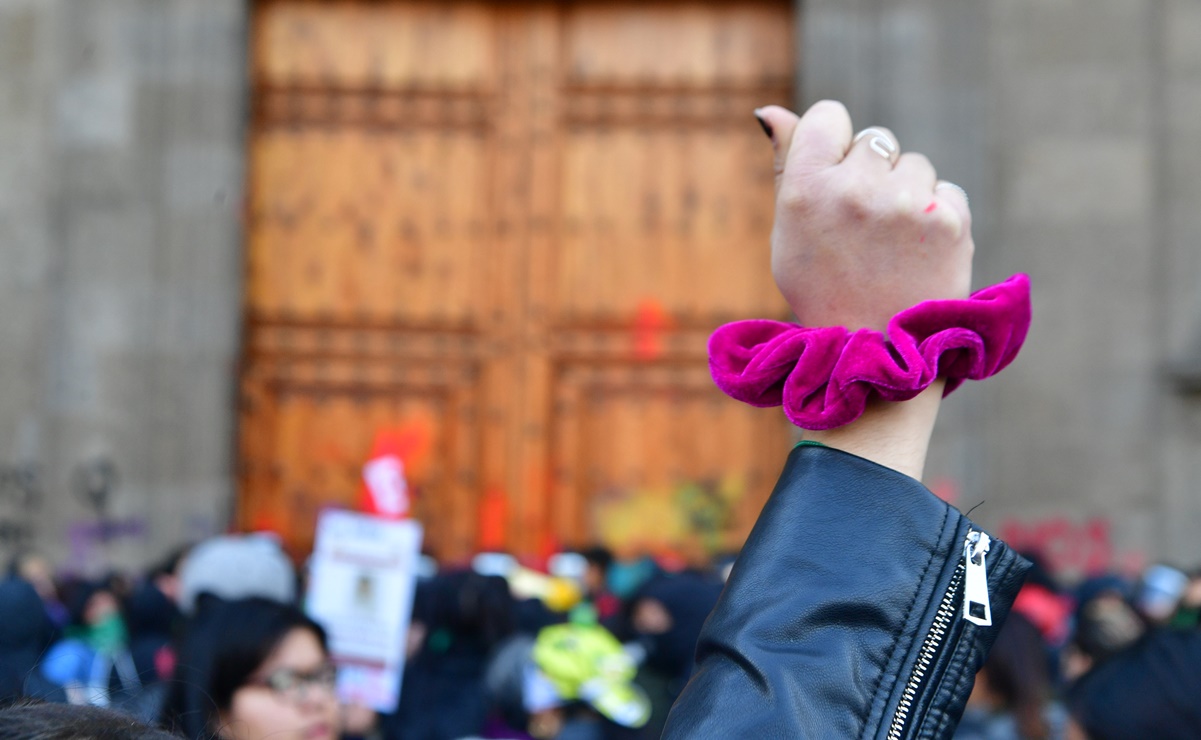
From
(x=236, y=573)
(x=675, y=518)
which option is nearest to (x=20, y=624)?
(x=236, y=573)

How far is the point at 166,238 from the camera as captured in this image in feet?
27.1

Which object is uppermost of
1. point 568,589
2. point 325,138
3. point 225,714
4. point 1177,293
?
point 325,138

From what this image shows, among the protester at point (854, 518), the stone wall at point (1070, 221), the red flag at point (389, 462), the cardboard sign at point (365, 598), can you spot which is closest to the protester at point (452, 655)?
the cardboard sign at point (365, 598)

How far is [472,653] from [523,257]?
3939 mm

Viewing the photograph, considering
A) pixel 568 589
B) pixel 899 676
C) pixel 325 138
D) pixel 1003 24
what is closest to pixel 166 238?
pixel 325 138

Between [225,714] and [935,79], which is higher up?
[935,79]

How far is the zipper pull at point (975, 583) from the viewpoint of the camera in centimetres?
114

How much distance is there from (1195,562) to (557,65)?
518 cm

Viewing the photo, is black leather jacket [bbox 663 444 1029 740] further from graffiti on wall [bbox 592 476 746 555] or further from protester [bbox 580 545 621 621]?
graffiti on wall [bbox 592 476 746 555]

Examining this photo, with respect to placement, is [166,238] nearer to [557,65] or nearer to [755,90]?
[557,65]

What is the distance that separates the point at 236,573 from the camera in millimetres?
4945

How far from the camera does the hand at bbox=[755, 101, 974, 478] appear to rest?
1.22 meters

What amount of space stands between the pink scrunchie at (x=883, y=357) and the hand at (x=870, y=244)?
22 mm

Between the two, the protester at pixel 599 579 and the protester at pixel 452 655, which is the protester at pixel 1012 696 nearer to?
the protester at pixel 452 655
